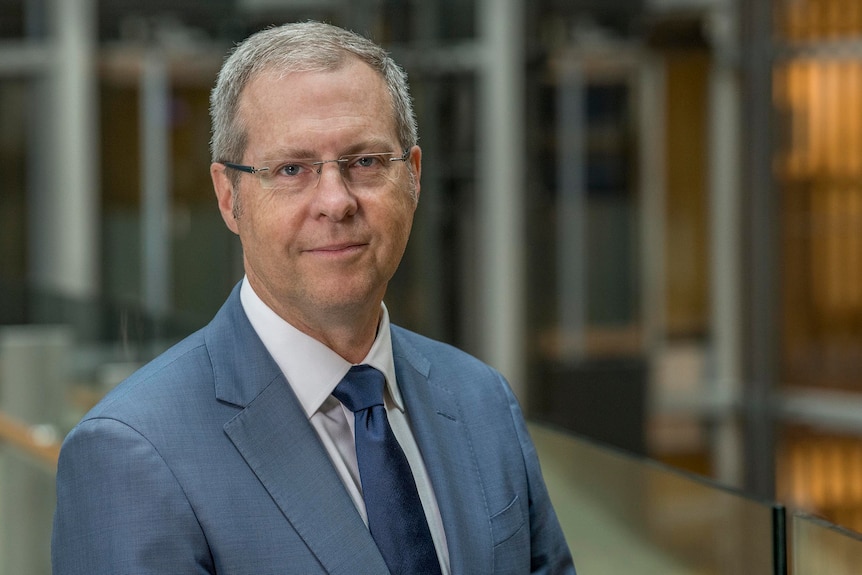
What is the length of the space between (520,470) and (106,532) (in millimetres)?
622

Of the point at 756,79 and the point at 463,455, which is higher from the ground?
the point at 756,79

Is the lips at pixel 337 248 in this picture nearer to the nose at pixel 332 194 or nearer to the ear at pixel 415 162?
the nose at pixel 332 194

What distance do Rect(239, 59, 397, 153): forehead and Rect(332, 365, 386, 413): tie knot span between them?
30 centimetres

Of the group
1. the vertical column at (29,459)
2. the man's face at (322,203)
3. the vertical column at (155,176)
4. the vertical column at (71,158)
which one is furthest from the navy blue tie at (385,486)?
the vertical column at (71,158)

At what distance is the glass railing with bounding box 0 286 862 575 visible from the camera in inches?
74.0

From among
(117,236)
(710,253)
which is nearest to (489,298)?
(710,253)

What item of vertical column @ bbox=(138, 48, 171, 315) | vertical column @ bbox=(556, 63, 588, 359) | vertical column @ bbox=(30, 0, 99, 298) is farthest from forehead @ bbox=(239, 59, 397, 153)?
vertical column @ bbox=(30, 0, 99, 298)

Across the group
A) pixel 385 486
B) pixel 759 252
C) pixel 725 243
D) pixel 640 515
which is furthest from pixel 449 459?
pixel 725 243

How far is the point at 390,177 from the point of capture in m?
1.55

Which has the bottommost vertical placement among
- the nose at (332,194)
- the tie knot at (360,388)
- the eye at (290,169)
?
the tie knot at (360,388)

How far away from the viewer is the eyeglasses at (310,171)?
1508 mm

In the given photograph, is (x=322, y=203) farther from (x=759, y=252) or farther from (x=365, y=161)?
(x=759, y=252)

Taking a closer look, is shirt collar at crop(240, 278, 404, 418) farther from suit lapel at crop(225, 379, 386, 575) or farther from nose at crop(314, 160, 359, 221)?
nose at crop(314, 160, 359, 221)

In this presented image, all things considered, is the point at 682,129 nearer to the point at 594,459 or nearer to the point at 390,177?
the point at 594,459
